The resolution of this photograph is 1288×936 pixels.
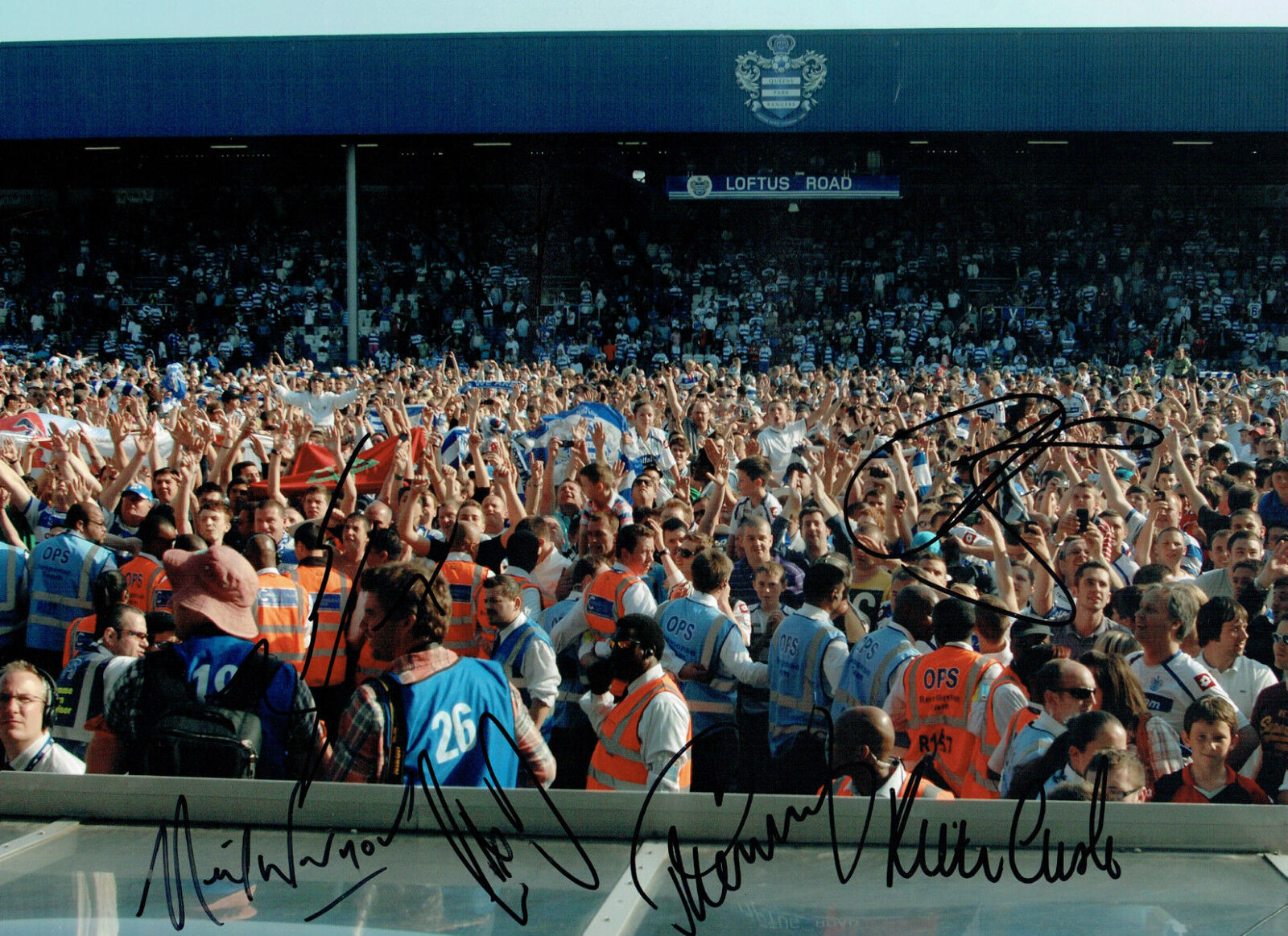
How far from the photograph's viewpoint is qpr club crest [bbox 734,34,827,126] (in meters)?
28.9

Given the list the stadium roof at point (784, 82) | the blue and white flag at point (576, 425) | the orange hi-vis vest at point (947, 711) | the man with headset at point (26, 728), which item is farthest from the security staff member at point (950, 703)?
the stadium roof at point (784, 82)

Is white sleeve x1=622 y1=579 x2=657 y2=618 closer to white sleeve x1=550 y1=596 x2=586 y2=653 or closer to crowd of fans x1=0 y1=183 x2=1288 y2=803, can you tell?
crowd of fans x1=0 y1=183 x2=1288 y2=803

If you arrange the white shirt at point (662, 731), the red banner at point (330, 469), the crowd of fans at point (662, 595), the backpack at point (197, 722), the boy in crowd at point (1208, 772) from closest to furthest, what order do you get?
the backpack at point (197, 722) < the crowd of fans at point (662, 595) < the white shirt at point (662, 731) < the boy in crowd at point (1208, 772) < the red banner at point (330, 469)

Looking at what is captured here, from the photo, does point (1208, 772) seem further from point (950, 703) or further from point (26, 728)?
point (26, 728)

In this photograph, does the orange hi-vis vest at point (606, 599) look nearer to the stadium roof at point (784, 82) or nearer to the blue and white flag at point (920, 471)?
the blue and white flag at point (920, 471)

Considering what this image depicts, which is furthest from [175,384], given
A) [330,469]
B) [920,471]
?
[920,471]

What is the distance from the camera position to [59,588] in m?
5.50

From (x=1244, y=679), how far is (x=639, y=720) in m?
2.20


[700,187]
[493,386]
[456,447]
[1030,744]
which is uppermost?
[700,187]

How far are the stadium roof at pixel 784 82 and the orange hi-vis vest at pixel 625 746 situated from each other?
26.6m

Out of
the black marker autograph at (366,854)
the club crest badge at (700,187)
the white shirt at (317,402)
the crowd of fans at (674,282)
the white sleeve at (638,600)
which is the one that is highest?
the club crest badge at (700,187)

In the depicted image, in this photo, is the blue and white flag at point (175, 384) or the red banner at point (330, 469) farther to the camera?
the blue and white flag at point (175, 384)

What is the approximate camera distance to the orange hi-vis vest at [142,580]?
5.23m

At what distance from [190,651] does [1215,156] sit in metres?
34.9
